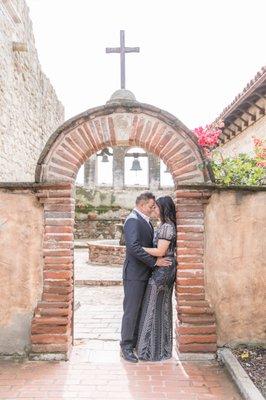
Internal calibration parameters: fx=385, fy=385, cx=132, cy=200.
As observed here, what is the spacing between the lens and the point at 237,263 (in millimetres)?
4852

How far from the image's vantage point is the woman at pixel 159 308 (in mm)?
4668

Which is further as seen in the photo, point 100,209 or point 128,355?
point 100,209

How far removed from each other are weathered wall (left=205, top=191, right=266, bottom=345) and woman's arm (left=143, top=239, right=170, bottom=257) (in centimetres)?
57

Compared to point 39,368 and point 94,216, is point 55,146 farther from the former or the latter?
point 94,216

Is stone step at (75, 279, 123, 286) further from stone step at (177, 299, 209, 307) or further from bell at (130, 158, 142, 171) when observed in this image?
bell at (130, 158, 142, 171)

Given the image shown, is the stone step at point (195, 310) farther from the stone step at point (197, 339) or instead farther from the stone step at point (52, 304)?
→ the stone step at point (52, 304)

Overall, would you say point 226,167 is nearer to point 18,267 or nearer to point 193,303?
point 193,303

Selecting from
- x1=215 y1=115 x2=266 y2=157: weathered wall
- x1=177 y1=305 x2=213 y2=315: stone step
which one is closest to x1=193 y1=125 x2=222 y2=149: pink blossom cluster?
x1=177 y1=305 x2=213 y2=315: stone step

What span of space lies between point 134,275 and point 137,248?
0.38 metres

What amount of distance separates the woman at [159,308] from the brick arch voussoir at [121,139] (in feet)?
1.96

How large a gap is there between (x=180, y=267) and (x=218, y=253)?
Result: 0.51 m

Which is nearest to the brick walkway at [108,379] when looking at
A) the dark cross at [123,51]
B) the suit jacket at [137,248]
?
the suit jacket at [137,248]

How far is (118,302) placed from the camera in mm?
8031

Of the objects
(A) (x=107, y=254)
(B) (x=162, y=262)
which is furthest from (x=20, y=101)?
(B) (x=162, y=262)
